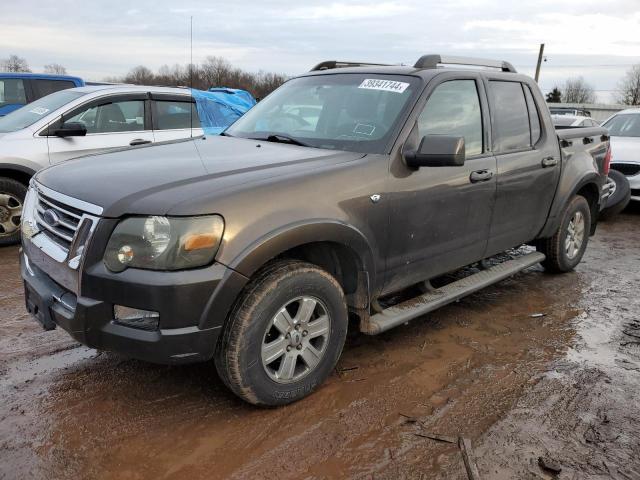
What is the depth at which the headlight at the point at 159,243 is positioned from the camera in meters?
2.42

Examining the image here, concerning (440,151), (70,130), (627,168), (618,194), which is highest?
(440,151)

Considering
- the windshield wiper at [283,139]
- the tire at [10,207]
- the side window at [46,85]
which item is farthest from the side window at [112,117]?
the side window at [46,85]

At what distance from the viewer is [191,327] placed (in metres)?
2.46

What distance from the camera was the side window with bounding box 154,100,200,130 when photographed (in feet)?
23.9

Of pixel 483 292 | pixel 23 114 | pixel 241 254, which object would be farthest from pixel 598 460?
pixel 23 114

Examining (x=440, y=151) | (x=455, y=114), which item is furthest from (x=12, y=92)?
(x=440, y=151)

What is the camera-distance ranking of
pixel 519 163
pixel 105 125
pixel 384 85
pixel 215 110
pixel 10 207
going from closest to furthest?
pixel 384 85
pixel 519 163
pixel 10 207
pixel 105 125
pixel 215 110

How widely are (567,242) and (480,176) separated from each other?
7.10 feet

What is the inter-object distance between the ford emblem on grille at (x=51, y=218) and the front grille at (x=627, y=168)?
29.2 ft

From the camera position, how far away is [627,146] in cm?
914

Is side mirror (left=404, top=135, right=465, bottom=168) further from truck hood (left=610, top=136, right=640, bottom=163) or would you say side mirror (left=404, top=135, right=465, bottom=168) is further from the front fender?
truck hood (left=610, top=136, right=640, bottom=163)

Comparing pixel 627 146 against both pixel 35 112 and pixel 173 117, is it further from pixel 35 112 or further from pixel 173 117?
pixel 35 112

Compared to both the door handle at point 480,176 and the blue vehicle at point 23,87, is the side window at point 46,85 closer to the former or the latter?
the blue vehicle at point 23,87

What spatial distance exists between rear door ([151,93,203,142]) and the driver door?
13.8 ft
